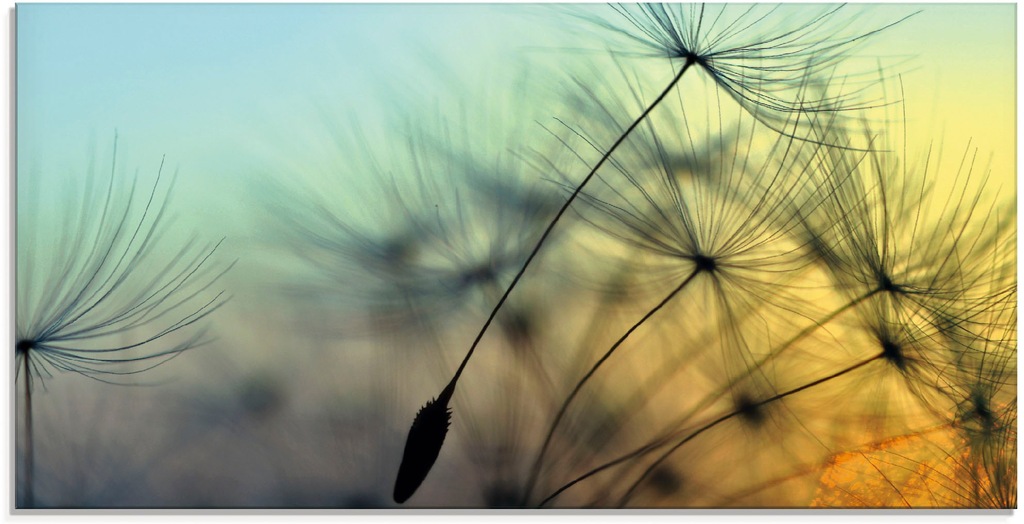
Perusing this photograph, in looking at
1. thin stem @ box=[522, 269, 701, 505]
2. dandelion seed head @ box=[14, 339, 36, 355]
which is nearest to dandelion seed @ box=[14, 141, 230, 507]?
dandelion seed head @ box=[14, 339, 36, 355]

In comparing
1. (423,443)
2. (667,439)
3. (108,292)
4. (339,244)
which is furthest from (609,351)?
(108,292)

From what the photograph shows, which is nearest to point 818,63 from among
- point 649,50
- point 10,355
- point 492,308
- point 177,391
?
point 649,50

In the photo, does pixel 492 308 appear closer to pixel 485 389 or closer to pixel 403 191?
pixel 485 389

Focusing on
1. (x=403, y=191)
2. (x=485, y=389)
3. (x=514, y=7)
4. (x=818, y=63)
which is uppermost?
(x=514, y=7)

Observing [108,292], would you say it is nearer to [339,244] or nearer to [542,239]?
[339,244]

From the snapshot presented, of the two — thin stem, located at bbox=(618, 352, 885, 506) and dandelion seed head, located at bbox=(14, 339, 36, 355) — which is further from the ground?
dandelion seed head, located at bbox=(14, 339, 36, 355)

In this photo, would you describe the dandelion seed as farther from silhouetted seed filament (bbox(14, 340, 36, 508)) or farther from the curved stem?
the curved stem

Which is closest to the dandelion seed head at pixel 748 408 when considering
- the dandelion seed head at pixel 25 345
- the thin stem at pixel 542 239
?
the thin stem at pixel 542 239

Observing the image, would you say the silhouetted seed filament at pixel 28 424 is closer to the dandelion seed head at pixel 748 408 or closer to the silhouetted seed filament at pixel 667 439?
the silhouetted seed filament at pixel 667 439
